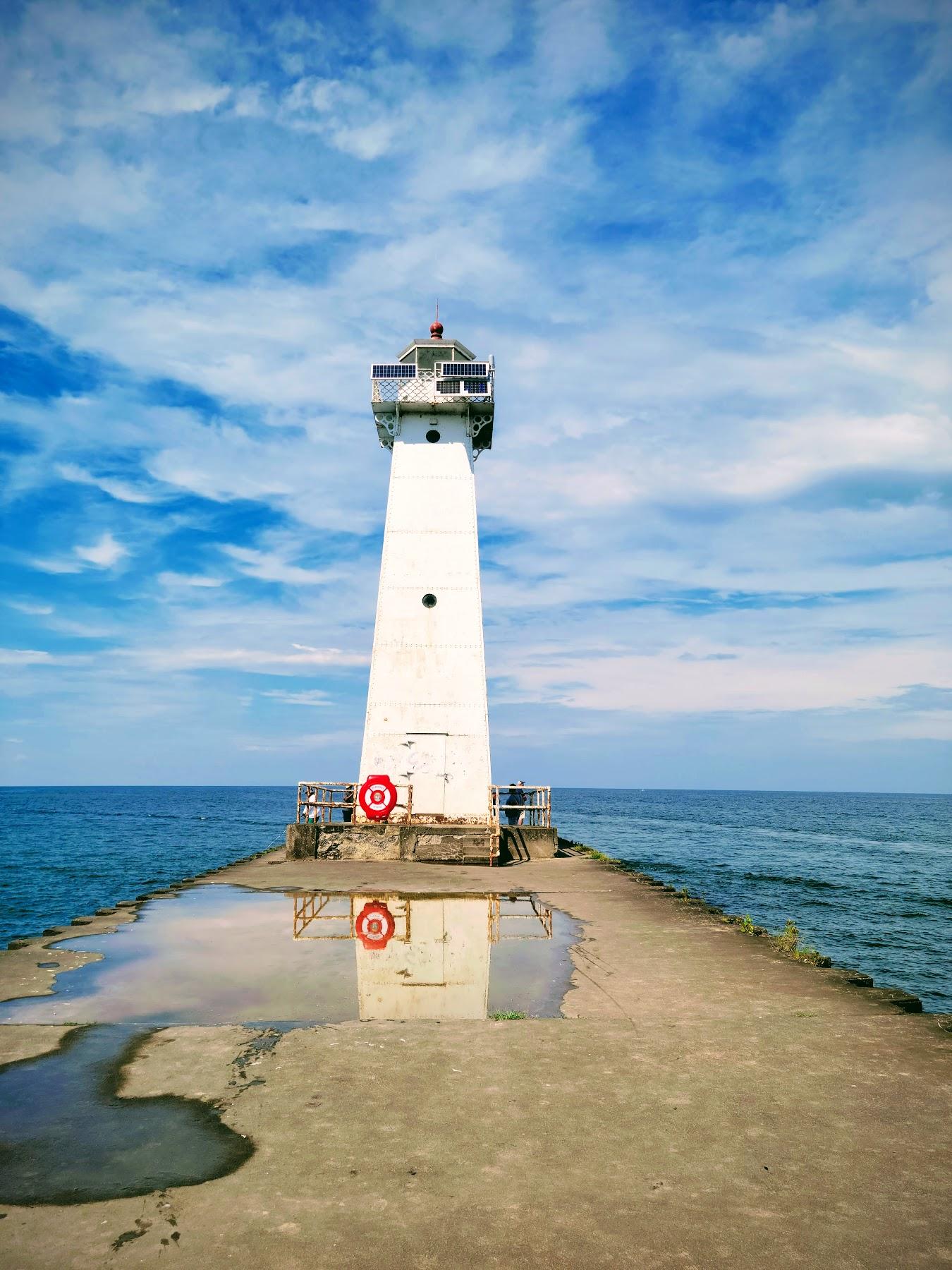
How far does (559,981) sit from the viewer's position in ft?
31.4

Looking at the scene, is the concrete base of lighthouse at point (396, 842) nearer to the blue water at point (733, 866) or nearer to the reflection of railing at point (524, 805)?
the reflection of railing at point (524, 805)

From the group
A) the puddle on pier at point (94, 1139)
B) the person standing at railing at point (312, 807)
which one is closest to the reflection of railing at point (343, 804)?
the person standing at railing at point (312, 807)

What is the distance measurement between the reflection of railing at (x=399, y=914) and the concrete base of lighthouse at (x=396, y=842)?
5.28m

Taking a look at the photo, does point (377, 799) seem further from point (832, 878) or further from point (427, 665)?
point (832, 878)

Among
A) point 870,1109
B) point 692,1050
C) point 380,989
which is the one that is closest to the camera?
point 870,1109

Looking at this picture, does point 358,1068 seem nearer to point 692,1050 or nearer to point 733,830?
point 692,1050

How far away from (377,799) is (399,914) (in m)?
8.68

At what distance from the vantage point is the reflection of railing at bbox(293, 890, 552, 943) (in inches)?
478

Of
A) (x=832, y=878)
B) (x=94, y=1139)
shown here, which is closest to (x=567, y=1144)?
(x=94, y=1139)

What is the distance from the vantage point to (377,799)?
22109 mm

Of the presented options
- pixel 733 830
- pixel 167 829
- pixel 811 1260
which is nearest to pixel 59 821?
pixel 167 829

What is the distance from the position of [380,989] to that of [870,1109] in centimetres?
521

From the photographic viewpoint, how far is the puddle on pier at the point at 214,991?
16.6 ft

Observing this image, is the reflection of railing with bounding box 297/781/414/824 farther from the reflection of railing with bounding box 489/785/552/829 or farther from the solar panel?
the solar panel
